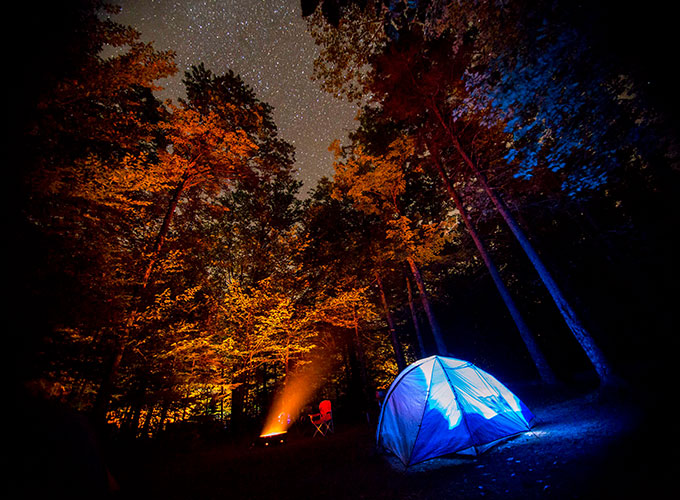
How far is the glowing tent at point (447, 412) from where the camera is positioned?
470 cm

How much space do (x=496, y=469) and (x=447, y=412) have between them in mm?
1076

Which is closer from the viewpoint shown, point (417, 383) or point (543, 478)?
point (543, 478)

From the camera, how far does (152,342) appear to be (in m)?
8.56

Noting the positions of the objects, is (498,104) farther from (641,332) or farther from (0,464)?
(641,332)

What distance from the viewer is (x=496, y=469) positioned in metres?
3.88

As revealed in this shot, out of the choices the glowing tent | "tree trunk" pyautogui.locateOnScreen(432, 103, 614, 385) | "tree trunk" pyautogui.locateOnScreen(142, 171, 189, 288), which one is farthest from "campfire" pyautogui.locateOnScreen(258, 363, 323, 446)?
"tree trunk" pyautogui.locateOnScreen(432, 103, 614, 385)

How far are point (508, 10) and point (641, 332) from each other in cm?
1701

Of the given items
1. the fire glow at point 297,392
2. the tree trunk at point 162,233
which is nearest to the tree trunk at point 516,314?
the tree trunk at point 162,233

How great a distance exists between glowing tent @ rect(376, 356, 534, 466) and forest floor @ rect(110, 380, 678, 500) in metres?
0.25

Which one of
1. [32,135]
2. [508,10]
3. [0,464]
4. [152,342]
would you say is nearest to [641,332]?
[508,10]

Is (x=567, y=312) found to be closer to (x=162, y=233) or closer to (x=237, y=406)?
(x=162, y=233)

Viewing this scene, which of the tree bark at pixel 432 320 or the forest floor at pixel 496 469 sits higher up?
the tree bark at pixel 432 320

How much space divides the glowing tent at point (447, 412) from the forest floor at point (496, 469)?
253 millimetres

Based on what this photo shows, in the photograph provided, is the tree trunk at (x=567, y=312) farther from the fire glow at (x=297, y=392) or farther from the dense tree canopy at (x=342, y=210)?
the fire glow at (x=297, y=392)
